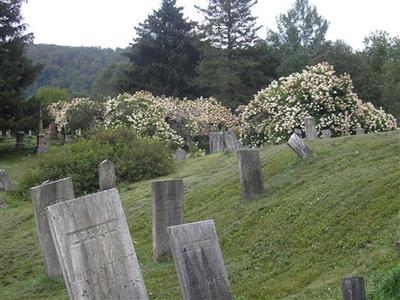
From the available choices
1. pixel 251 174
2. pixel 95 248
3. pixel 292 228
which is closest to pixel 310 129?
pixel 251 174

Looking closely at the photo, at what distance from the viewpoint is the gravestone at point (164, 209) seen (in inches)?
435

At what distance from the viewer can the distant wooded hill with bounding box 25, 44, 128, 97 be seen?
316 ft

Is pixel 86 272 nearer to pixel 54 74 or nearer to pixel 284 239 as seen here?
pixel 284 239

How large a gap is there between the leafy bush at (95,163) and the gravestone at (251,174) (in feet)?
28.6

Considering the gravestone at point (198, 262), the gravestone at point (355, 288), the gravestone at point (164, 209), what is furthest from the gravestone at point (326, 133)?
the gravestone at point (355, 288)

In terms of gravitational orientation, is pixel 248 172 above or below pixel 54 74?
below

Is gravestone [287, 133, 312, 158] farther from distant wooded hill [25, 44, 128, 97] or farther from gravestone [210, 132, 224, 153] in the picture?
distant wooded hill [25, 44, 128, 97]

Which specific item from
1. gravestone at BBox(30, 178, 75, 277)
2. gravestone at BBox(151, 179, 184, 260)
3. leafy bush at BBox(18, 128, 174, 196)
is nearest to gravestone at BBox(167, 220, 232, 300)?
gravestone at BBox(151, 179, 184, 260)

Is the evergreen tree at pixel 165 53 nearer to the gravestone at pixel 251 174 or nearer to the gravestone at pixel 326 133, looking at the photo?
the gravestone at pixel 326 133

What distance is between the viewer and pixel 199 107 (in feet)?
129

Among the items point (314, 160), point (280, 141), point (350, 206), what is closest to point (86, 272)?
point (350, 206)

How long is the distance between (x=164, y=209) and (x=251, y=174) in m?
2.33

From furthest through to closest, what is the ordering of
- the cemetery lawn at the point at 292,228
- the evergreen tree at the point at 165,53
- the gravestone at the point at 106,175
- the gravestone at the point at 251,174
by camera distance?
the evergreen tree at the point at 165,53 → the gravestone at the point at 106,175 → the gravestone at the point at 251,174 → the cemetery lawn at the point at 292,228

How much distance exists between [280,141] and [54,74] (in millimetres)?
84280
